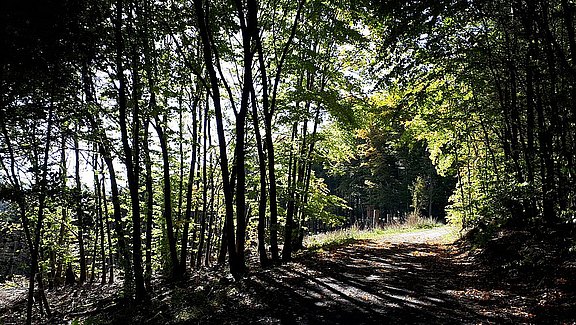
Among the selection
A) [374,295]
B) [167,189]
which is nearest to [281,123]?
[167,189]

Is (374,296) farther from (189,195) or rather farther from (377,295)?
(189,195)

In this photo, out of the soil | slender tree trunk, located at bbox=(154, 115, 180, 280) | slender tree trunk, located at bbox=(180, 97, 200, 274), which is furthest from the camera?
slender tree trunk, located at bbox=(180, 97, 200, 274)

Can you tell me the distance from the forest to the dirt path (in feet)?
0.24

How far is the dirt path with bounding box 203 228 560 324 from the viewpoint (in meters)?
5.69

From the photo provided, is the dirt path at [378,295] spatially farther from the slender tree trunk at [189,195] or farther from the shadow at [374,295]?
the slender tree trunk at [189,195]

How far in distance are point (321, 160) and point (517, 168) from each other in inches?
228

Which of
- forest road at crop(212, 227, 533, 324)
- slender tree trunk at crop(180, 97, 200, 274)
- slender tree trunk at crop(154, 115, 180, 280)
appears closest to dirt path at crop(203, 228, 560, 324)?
forest road at crop(212, 227, 533, 324)

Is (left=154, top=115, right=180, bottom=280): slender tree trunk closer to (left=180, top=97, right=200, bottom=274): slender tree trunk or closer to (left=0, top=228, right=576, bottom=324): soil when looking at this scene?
(left=180, top=97, right=200, bottom=274): slender tree trunk

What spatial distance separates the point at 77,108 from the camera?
8.10 meters

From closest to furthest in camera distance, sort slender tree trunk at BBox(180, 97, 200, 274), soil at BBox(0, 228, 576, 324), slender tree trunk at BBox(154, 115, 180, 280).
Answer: soil at BBox(0, 228, 576, 324)
slender tree trunk at BBox(154, 115, 180, 280)
slender tree trunk at BBox(180, 97, 200, 274)

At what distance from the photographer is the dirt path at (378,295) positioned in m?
5.69

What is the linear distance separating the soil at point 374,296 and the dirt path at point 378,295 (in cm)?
Result: 2

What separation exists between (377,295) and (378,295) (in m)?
0.02

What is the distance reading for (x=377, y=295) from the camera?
7004mm
